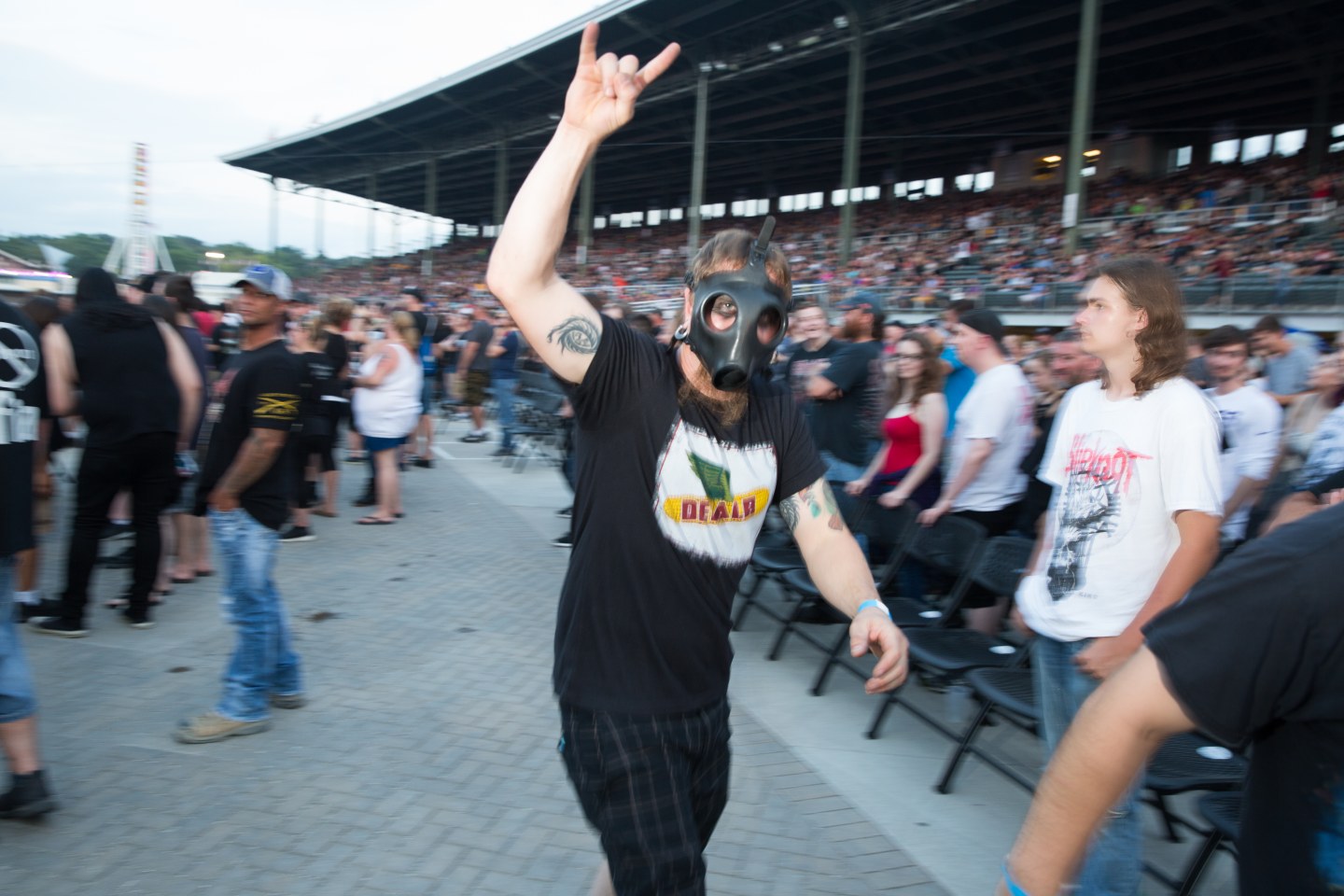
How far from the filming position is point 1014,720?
10.9 ft

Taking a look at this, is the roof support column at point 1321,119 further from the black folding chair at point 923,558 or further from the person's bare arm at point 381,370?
the person's bare arm at point 381,370


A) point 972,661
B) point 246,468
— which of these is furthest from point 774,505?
point 246,468

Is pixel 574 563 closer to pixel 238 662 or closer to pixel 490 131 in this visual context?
pixel 238 662

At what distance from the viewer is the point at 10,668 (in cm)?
296

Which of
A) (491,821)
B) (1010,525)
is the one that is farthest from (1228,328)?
(491,821)

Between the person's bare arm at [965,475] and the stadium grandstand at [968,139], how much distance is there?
38.3 ft

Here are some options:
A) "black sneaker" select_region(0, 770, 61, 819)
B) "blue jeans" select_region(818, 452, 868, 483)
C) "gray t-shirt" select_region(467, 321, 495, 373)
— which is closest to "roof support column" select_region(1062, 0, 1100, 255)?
"gray t-shirt" select_region(467, 321, 495, 373)

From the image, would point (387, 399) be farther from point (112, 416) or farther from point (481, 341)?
point (481, 341)

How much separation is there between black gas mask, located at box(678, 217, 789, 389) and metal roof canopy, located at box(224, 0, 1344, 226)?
23.4 meters

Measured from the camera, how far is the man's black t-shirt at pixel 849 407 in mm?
5348

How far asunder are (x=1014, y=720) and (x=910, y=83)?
1160 inches

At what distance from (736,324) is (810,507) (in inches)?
21.7

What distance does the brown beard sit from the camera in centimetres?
190

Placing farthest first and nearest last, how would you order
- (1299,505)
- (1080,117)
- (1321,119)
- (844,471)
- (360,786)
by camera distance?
1. (1321,119)
2. (1080,117)
3. (844,471)
4. (360,786)
5. (1299,505)
